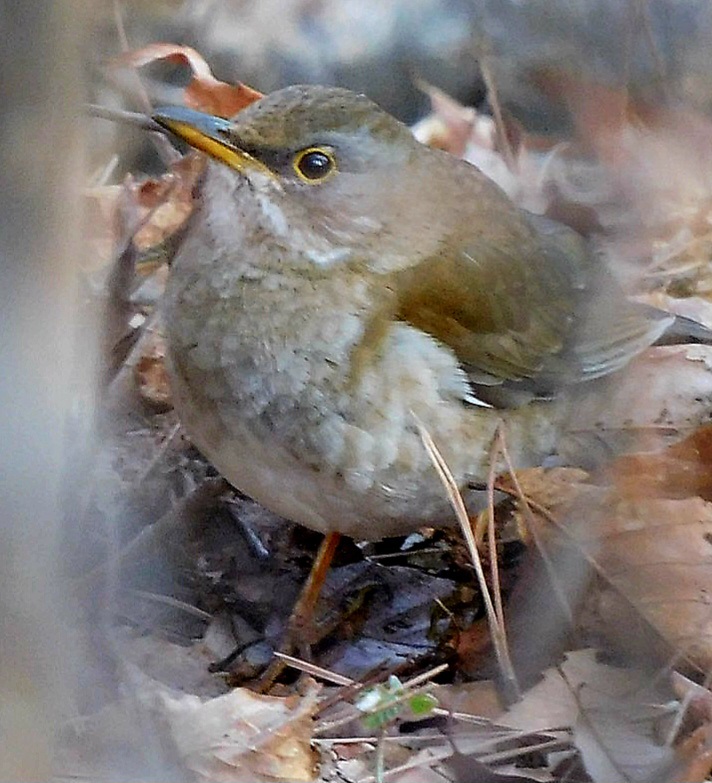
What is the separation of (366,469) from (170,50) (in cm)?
107

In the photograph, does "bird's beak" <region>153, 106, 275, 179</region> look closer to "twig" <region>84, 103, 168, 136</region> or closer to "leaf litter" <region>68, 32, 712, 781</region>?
"twig" <region>84, 103, 168, 136</region>

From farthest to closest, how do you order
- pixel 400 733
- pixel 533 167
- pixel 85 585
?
1. pixel 533 167
2. pixel 400 733
3. pixel 85 585

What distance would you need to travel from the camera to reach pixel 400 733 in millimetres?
1725

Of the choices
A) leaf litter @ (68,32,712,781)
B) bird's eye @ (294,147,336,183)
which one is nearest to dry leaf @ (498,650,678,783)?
leaf litter @ (68,32,712,781)

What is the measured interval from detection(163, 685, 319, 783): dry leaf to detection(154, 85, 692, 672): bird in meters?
0.32

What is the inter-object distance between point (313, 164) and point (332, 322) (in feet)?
0.82

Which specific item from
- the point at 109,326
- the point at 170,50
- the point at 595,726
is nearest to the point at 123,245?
the point at 109,326

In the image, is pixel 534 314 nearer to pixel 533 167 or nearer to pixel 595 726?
pixel 595 726

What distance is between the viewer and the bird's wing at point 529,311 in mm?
1937

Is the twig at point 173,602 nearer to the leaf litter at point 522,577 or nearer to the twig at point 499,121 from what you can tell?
the leaf litter at point 522,577

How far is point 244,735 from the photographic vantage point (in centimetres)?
160

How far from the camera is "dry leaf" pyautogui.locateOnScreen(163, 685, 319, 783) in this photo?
1.49 meters

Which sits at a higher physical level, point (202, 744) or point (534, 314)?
point (534, 314)

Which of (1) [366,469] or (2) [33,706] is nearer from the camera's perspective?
(2) [33,706]
